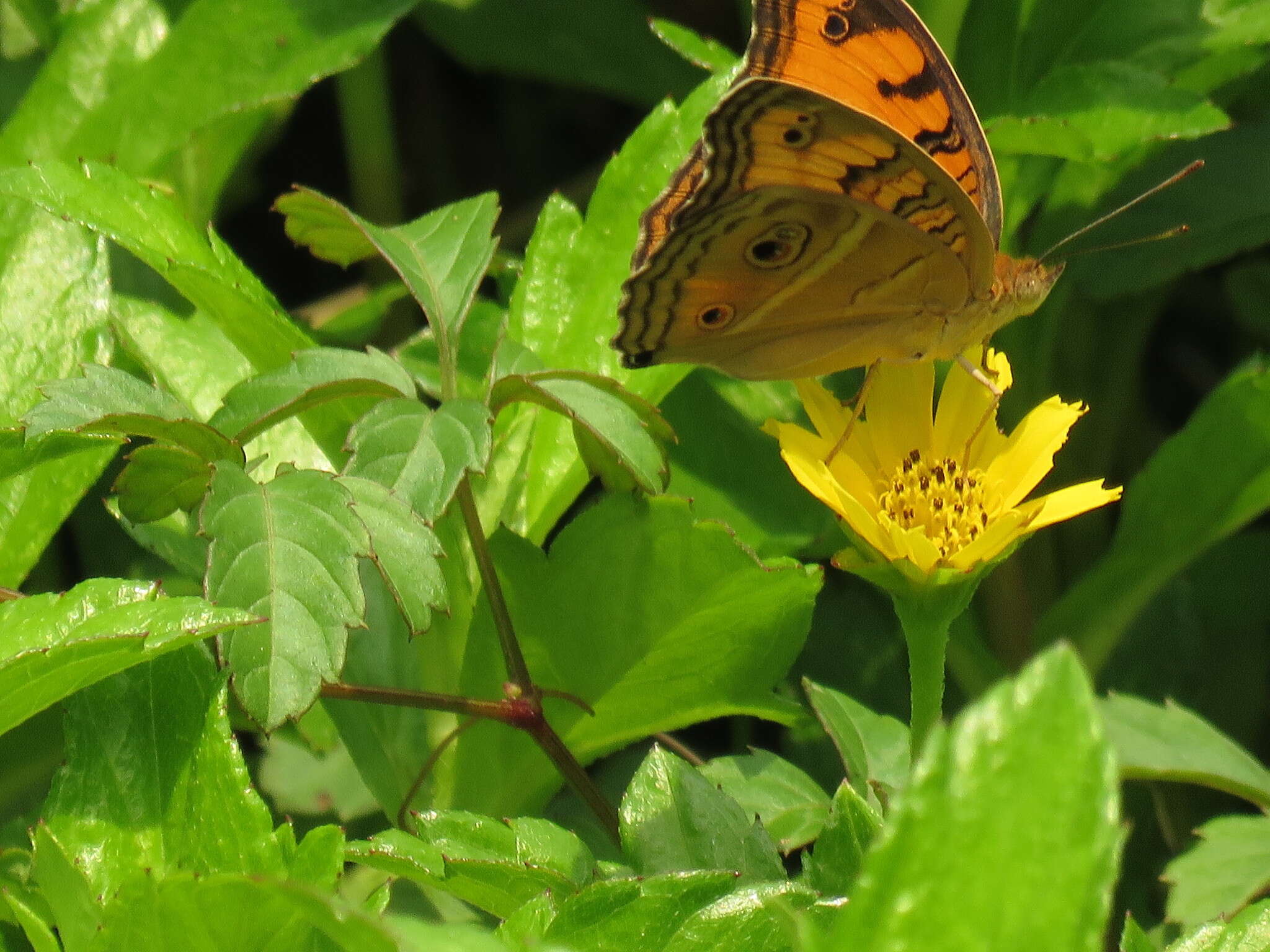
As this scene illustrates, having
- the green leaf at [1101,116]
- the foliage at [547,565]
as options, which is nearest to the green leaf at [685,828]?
the foliage at [547,565]

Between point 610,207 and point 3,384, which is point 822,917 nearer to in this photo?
point 610,207

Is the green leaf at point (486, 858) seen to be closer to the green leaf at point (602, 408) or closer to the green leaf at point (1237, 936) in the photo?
the green leaf at point (602, 408)

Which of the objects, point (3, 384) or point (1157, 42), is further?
point (1157, 42)

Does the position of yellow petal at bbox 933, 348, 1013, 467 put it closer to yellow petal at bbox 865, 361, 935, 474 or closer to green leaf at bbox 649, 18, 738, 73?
yellow petal at bbox 865, 361, 935, 474

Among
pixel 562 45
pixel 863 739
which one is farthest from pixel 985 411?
pixel 562 45

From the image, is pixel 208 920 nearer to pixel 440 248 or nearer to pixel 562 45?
pixel 440 248

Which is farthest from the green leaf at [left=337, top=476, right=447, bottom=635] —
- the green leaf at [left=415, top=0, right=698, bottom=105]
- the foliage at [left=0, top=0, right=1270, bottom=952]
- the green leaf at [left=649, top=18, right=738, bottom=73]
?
the green leaf at [left=415, top=0, right=698, bottom=105]

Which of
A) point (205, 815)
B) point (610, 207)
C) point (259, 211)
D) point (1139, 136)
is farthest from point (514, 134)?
point (205, 815)
